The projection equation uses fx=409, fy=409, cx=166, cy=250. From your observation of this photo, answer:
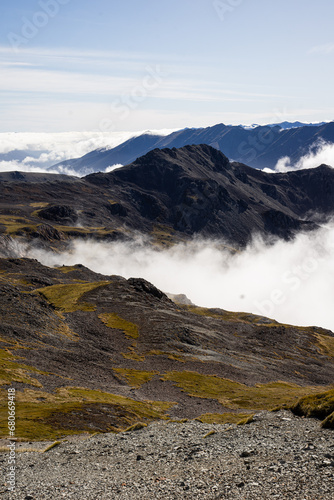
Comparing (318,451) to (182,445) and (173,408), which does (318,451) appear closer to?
(182,445)

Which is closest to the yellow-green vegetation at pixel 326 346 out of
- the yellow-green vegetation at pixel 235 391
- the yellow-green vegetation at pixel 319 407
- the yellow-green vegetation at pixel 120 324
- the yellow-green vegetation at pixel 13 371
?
the yellow-green vegetation at pixel 235 391

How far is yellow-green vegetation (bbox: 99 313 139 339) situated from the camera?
5586 inches

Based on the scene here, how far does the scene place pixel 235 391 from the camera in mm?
102438

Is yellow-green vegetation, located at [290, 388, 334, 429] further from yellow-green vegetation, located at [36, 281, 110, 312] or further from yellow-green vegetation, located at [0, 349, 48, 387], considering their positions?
yellow-green vegetation, located at [36, 281, 110, 312]

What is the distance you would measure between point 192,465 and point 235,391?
247ft

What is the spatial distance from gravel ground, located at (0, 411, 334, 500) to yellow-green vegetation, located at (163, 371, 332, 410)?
4988 cm

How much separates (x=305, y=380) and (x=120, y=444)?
109897 mm

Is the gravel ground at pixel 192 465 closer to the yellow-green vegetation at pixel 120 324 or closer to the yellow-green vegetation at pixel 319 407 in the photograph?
the yellow-green vegetation at pixel 319 407

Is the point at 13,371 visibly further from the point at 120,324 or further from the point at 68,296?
the point at 68,296

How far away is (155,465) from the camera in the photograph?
32.7 meters

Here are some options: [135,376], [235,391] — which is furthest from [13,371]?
[235,391]

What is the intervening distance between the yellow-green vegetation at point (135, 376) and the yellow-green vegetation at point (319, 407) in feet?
184

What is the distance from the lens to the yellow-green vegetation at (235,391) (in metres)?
91.5

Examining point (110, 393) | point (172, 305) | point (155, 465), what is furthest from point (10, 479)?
point (172, 305)
